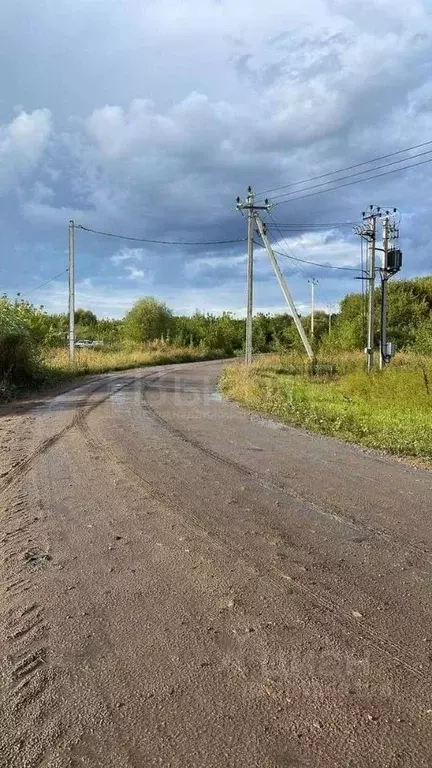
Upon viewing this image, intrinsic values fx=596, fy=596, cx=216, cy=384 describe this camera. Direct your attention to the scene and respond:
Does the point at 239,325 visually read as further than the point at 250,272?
Yes

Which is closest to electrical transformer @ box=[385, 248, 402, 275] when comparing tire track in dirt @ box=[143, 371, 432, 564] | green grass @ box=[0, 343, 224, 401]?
green grass @ box=[0, 343, 224, 401]

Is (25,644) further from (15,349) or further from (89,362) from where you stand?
(89,362)

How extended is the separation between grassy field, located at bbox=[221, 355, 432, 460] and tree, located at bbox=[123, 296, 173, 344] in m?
37.0

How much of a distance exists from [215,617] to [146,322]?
5646cm

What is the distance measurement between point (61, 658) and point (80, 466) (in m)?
4.68

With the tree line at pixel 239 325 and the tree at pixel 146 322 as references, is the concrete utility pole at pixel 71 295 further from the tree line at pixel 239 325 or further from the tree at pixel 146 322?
the tree at pixel 146 322

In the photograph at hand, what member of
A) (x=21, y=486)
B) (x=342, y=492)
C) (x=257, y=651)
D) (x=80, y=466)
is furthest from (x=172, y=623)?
(x=80, y=466)

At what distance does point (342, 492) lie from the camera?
20.8 feet

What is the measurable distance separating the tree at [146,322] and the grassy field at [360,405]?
37.0 metres

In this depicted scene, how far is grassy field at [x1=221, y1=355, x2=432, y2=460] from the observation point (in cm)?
973

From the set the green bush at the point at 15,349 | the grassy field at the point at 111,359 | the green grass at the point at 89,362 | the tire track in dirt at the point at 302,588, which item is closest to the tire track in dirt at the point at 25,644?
the tire track in dirt at the point at 302,588

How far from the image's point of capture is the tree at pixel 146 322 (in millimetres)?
58750

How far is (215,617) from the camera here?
3.45 meters

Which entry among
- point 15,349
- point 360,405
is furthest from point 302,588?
point 15,349
